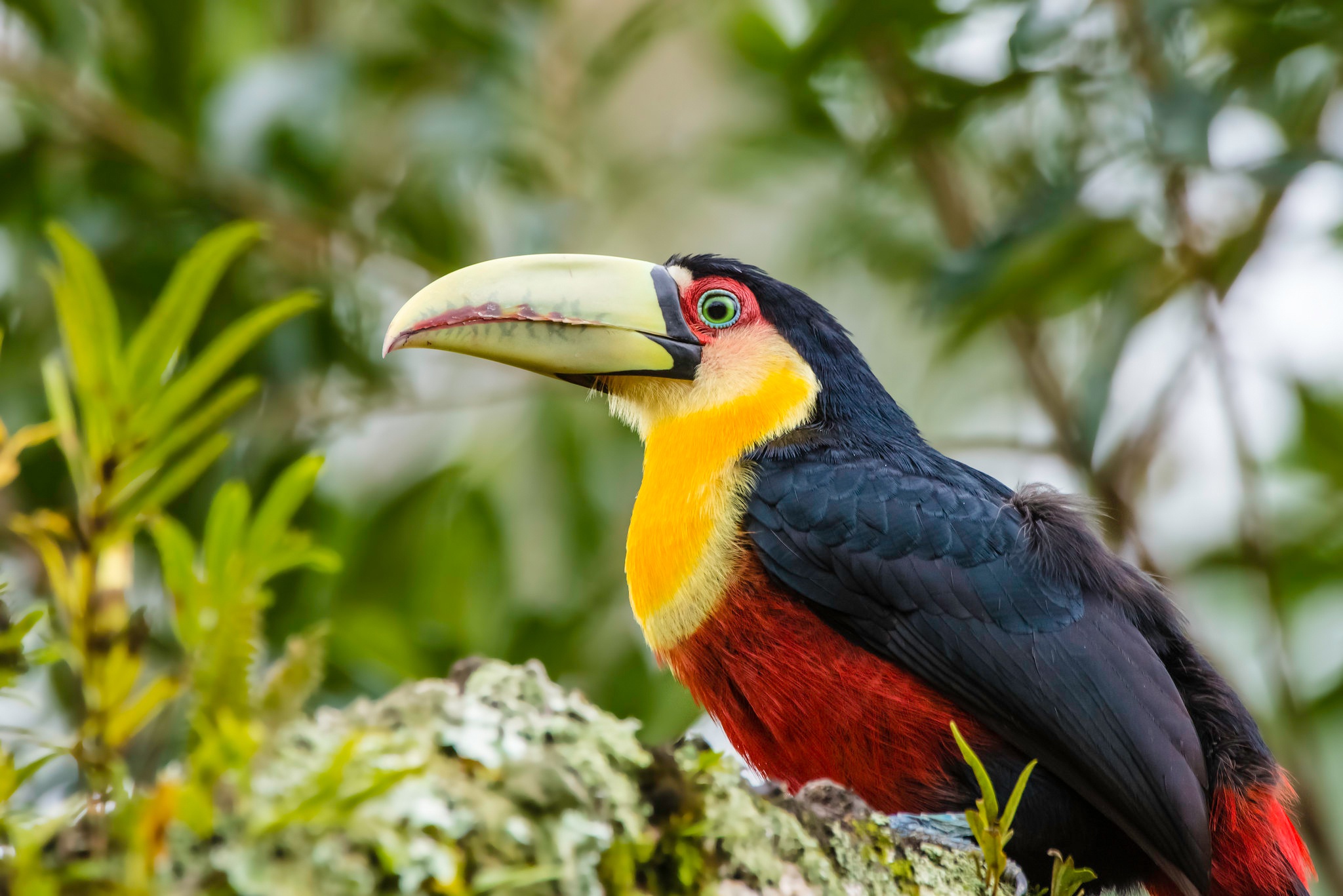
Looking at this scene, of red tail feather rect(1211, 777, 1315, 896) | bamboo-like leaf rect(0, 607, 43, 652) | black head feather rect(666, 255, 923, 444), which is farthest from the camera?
black head feather rect(666, 255, 923, 444)

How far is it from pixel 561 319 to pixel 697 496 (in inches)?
23.2

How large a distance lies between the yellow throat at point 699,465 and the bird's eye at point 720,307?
0.08 meters

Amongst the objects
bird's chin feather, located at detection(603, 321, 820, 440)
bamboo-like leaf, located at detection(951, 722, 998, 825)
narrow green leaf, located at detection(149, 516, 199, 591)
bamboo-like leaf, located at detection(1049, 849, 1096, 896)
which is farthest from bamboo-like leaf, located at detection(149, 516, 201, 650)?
bird's chin feather, located at detection(603, 321, 820, 440)

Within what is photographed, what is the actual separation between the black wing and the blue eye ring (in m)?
0.59

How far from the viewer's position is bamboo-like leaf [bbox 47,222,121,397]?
4.05ft

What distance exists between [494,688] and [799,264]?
4.89m

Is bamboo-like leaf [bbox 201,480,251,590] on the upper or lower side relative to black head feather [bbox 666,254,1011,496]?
lower

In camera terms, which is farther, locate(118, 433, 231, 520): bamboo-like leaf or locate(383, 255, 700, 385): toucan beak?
locate(383, 255, 700, 385): toucan beak

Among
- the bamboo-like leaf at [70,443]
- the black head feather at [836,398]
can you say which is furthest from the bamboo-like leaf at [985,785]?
the black head feather at [836,398]

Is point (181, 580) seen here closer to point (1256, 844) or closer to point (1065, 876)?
point (1065, 876)

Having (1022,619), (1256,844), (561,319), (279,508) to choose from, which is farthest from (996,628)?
(279,508)

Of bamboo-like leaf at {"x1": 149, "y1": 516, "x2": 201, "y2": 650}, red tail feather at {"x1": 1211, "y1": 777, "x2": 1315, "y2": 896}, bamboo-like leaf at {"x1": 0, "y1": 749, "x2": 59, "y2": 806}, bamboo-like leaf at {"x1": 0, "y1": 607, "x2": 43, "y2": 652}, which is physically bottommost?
red tail feather at {"x1": 1211, "y1": 777, "x2": 1315, "y2": 896}

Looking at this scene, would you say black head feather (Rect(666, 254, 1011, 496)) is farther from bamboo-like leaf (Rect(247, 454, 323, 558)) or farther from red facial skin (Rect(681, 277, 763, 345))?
bamboo-like leaf (Rect(247, 454, 323, 558))

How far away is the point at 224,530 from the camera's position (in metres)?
1.22
